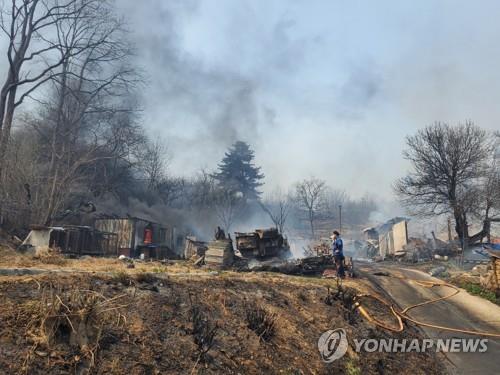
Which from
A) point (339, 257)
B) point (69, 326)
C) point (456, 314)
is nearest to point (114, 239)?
point (339, 257)

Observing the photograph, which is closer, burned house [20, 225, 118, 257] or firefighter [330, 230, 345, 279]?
firefighter [330, 230, 345, 279]

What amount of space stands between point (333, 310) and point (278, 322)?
2.27m

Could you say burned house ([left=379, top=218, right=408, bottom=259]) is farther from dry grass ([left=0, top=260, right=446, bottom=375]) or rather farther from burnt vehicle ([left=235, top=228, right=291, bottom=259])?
dry grass ([left=0, top=260, right=446, bottom=375])

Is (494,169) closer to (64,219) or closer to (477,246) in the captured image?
(477,246)

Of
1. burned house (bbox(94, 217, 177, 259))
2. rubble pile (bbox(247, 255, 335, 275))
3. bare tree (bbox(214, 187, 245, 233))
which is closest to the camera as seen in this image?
rubble pile (bbox(247, 255, 335, 275))

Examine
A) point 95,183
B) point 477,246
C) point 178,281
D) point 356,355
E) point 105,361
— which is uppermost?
point 95,183

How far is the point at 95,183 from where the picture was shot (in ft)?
112

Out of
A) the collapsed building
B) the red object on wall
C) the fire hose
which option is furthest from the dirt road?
the red object on wall

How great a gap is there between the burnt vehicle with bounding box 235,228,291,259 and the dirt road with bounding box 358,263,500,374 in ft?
17.7

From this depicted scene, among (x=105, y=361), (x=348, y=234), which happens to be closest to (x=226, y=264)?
(x=105, y=361)

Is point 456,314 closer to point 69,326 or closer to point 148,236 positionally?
point 69,326

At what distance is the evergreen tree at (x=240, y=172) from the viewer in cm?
5341

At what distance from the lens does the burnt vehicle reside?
60.8 ft

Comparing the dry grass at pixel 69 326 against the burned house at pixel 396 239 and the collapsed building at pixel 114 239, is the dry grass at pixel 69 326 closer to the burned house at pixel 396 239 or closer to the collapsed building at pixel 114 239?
the collapsed building at pixel 114 239
